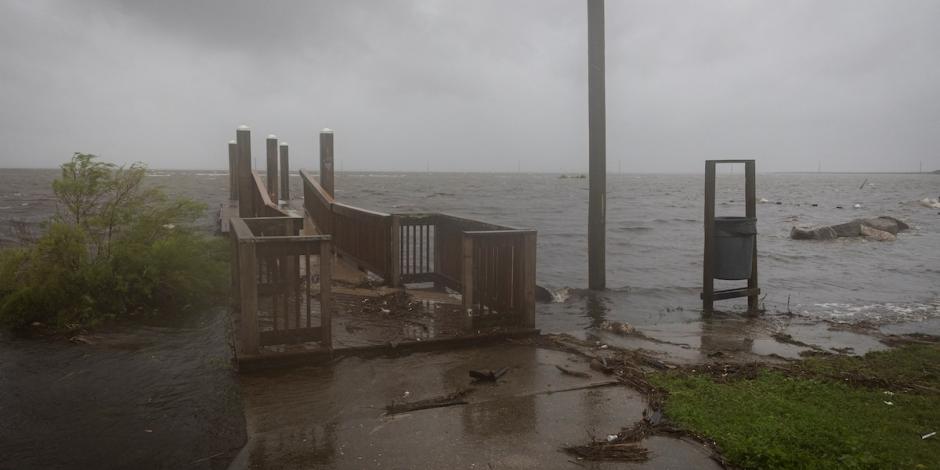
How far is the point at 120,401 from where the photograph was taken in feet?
16.7

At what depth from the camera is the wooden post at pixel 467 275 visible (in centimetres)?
632

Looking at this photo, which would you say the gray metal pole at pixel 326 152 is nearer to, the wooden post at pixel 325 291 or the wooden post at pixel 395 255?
the wooden post at pixel 395 255

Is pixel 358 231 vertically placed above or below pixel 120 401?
above

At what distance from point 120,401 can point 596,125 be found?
7.65 meters

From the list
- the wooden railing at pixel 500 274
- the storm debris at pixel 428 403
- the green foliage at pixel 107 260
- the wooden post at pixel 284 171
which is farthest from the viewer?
the wooden post at pixel 284 171

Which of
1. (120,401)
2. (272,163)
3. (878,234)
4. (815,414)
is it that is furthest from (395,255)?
(878,234)

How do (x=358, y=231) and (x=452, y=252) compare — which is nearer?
(x=452, y=252)

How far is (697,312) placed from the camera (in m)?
10.5

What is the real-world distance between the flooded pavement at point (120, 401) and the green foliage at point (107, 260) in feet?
1.94

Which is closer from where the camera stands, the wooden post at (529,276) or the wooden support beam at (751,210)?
the wooden post at (529,276)

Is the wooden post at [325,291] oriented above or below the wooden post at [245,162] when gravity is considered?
below

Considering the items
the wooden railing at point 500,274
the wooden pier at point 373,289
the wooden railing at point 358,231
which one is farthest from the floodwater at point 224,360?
the wooden railing at point 358,231

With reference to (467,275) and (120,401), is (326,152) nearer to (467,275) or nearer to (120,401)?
(467,275)

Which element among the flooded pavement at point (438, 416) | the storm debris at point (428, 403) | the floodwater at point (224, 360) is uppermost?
the storm debris at point (428, 403)
